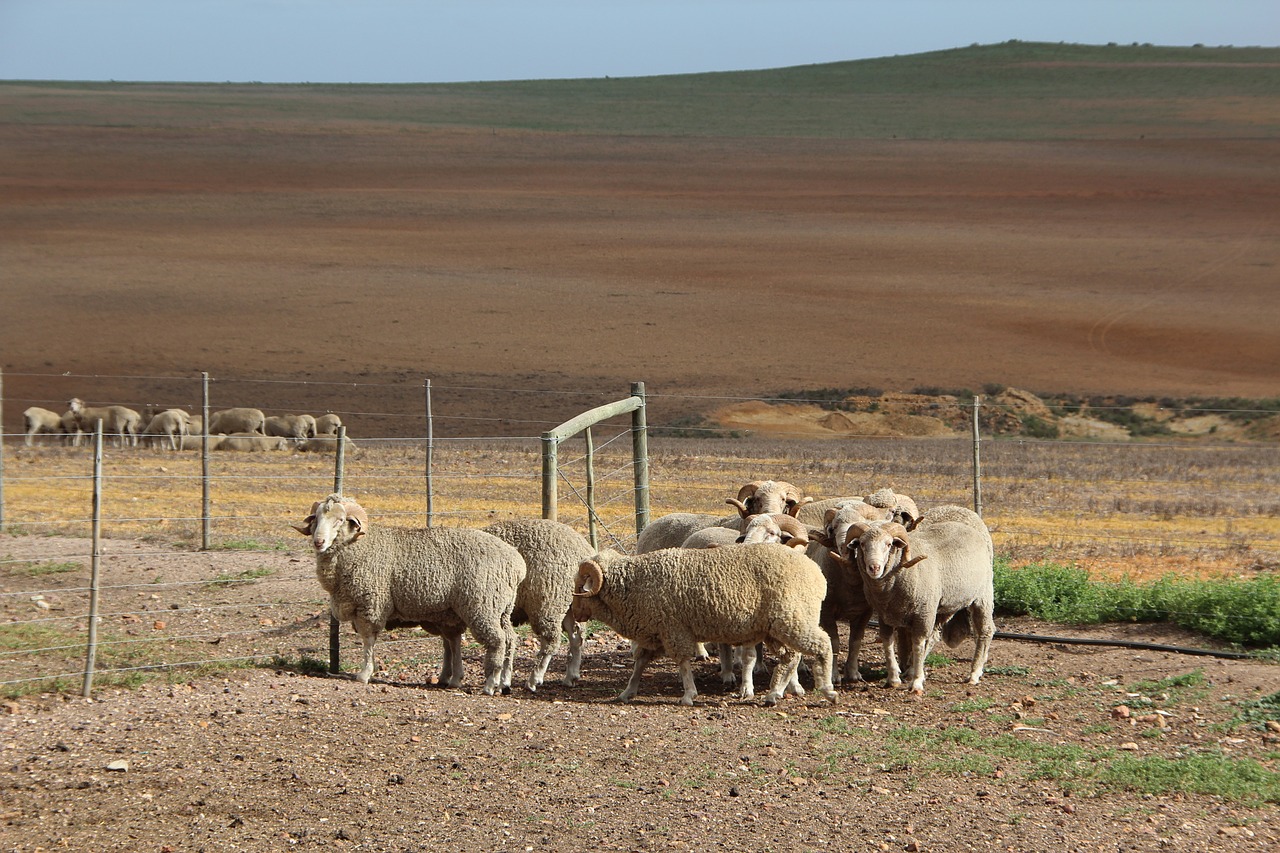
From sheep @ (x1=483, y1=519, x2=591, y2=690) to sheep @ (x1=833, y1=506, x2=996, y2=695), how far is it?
2.13 metres

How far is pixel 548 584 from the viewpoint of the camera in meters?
10.6

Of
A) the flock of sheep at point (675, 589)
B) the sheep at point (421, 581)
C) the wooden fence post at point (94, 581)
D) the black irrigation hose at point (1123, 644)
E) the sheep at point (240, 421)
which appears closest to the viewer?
the wooden fence post at point (94, 581)

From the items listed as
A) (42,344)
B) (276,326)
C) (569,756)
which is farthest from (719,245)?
(569,756)

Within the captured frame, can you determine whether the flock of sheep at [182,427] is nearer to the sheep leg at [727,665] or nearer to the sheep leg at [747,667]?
the sheep leg at [727,665]

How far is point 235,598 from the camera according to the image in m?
13.0

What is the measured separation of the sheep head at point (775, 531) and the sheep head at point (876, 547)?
0.49m

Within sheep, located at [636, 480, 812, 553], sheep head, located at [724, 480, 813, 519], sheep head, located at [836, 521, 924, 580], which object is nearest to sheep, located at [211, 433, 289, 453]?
sheep, located at [636, 480, 812, 553]

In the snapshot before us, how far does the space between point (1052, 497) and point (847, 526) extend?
1376 cm

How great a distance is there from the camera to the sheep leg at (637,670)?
32.8 ft

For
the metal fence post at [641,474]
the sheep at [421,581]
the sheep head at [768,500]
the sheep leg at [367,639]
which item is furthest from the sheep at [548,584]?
the metal fence post at [641,474]

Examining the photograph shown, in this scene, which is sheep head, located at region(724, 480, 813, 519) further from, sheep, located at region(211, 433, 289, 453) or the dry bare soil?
sheep, located at region(211, 433, 289, 453)

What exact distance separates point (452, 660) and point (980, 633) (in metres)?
4.29

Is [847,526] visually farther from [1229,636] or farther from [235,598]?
[235,598]

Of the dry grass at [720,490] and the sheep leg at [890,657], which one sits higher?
the dry grass at [720,490]
